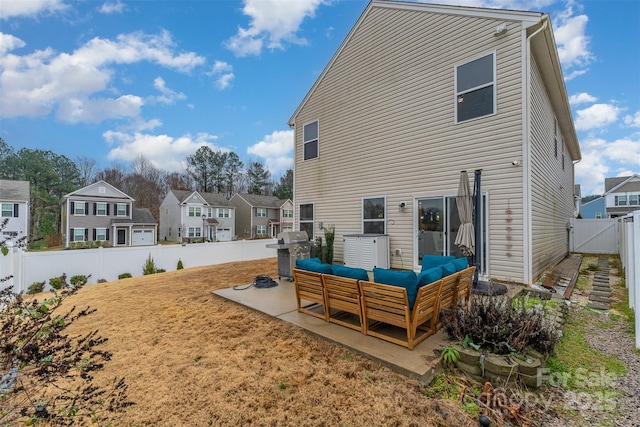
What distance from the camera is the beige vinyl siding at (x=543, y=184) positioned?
6.39 m

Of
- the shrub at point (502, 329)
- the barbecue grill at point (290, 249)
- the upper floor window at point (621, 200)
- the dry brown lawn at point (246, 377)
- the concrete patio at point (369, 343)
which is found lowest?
the dry brown lawn at point (246, 377)

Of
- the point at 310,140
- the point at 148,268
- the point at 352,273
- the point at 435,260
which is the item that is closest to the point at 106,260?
the point at 148,268

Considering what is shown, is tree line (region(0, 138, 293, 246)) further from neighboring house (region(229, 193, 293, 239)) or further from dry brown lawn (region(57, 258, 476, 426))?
dry brown lawn (region(57, 258, 476, 426))

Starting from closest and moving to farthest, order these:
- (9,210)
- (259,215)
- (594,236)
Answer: (594,236) < (9,210) < (259,215)

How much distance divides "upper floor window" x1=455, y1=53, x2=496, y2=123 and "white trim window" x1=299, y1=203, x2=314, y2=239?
5616 mm

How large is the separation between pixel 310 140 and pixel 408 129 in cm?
393

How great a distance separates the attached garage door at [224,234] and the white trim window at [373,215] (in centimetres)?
2649

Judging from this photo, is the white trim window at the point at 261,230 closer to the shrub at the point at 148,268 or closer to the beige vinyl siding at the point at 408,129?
the shrub at the point at 148,268

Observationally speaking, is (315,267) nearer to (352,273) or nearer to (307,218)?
(352,273)

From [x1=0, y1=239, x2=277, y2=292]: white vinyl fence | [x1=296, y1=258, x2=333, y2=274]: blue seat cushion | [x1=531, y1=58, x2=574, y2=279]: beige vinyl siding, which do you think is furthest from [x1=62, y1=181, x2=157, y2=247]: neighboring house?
[x1=531, y1=58, x2=574, y2=279]: beige vinyl siding

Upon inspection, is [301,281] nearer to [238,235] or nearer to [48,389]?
[48,389]

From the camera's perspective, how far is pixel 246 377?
9.70ft

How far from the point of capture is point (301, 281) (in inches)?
175

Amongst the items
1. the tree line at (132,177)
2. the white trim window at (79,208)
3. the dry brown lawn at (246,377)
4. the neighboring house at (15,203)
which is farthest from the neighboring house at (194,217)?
the dry brown lawn at (246,377)
